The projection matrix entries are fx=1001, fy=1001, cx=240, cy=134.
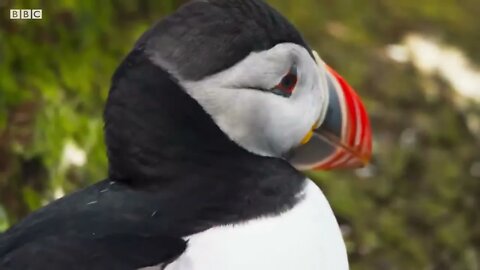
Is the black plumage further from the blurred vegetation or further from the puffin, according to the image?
the blurred vegetation

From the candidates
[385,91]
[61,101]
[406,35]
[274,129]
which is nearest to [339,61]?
[385,91]

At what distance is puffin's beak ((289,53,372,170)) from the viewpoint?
4.83 feet

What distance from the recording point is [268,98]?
53.4 inches

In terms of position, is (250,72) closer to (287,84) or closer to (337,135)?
(287,84)

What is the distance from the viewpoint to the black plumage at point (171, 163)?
1.29m

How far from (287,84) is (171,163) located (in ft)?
0.65

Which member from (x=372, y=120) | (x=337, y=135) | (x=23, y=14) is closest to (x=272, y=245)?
(x=337, y=135)

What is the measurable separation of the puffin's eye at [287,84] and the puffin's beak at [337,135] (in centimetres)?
9

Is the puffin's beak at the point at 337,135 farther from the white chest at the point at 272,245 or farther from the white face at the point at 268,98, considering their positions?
the white chest at the point at 272,245

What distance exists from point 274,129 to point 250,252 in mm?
201

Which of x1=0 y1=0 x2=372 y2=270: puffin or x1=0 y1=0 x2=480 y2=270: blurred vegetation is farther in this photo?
x1=0 y1=0 x2=480 y2=270: blurred vegetation

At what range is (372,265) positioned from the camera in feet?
9.37

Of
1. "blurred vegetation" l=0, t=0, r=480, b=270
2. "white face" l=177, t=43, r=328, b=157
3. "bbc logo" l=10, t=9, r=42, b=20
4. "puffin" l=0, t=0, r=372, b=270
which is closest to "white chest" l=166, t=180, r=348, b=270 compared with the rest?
"puffin" l=0, t=0, r=372, b=270

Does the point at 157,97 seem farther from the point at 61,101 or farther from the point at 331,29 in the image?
the point at 331,29
